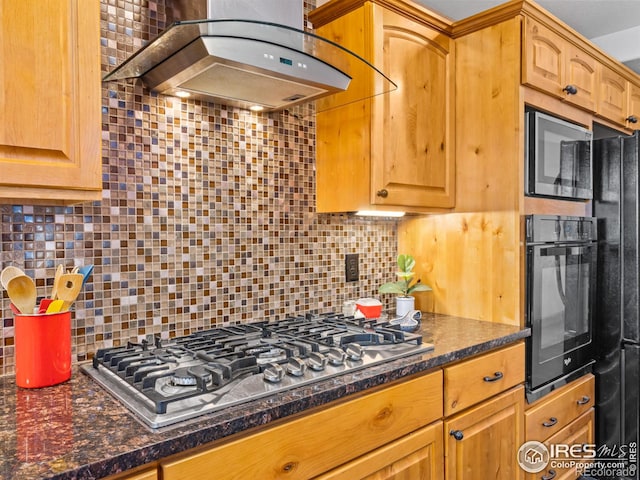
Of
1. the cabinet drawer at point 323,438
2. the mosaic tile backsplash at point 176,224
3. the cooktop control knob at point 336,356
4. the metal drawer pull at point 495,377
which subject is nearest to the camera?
the cabinet drawer at point 323,438

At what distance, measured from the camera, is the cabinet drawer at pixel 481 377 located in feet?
5.08

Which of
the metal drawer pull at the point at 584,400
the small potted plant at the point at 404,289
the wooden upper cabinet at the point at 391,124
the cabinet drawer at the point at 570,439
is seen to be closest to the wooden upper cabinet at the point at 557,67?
the wooden upper cabinet at the point at 391,124

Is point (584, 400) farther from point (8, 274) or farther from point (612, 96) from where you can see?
point (8, 274)

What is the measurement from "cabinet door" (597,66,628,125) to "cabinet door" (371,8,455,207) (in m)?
0.92

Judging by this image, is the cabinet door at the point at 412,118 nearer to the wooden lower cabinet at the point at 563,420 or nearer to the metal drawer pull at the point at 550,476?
the wooden lower cabinet at the point at 563,420

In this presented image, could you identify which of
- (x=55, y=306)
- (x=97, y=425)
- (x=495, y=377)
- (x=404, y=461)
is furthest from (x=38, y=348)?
(x=495, y=377)

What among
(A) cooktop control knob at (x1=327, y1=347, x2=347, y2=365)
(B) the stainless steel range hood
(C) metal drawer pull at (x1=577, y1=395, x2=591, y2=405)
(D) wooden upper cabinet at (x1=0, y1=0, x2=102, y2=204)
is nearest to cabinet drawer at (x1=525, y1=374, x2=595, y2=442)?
(C) metal drawer pull at (x1=577, y1=395, x2=591, y2=405)

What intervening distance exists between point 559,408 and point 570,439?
24cm

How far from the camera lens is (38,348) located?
46.0 inches

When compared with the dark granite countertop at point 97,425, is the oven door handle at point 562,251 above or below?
above

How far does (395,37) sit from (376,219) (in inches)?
32.9

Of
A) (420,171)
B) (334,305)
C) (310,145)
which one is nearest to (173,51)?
(310,145)

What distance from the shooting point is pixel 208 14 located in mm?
1318

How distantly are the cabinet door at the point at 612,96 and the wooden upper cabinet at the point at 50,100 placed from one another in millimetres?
2382
